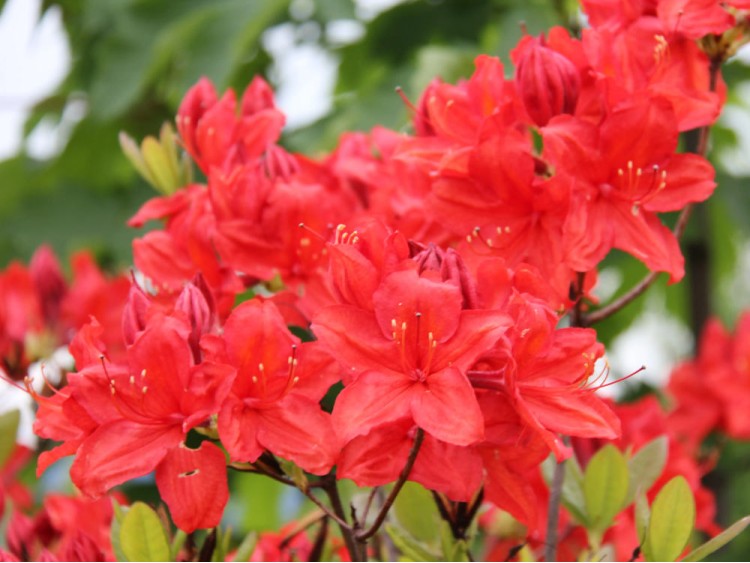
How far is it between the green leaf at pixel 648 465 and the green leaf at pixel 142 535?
361 millimetres

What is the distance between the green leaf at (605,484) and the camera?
2.58 ft

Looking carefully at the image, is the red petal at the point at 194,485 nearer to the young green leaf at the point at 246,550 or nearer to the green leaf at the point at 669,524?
the young green leaf at the point at 246,550

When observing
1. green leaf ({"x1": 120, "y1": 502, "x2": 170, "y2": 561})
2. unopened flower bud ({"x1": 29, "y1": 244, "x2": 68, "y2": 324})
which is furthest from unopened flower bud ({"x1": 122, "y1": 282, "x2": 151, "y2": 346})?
unopened flower bud ({"x1": 29, "y1": 244, "x2": 68, "y2": 324})

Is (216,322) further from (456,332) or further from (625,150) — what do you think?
(625,150)

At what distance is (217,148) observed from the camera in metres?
0.90

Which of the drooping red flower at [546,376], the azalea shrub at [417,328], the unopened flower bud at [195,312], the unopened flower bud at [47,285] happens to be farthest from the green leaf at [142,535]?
the unopened flower bud at [47,285]

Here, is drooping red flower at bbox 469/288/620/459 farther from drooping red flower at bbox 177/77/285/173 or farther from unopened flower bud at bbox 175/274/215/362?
drooping red flower at bbox 177/77/285/173

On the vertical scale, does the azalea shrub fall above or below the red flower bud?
below

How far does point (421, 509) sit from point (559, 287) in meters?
0.19

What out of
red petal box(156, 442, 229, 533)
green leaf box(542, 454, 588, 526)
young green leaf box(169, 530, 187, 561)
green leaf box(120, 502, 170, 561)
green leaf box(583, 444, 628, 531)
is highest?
red petal box(156, 442, 229, 533)

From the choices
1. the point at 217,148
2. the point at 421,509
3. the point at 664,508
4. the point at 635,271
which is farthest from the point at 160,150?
the point at 635,271

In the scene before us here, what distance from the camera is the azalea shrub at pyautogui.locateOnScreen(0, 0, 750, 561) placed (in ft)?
2.06

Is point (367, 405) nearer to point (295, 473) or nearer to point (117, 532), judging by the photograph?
point (295, 473)

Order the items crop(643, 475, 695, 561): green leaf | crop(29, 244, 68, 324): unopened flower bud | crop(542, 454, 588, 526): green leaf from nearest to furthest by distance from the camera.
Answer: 1. crop(643, 475, 695, 561): green leaf
2. crop(542, 454, 588, 526): green leaf
3. crop(29, 244, 68, 324): unopened flower bud
